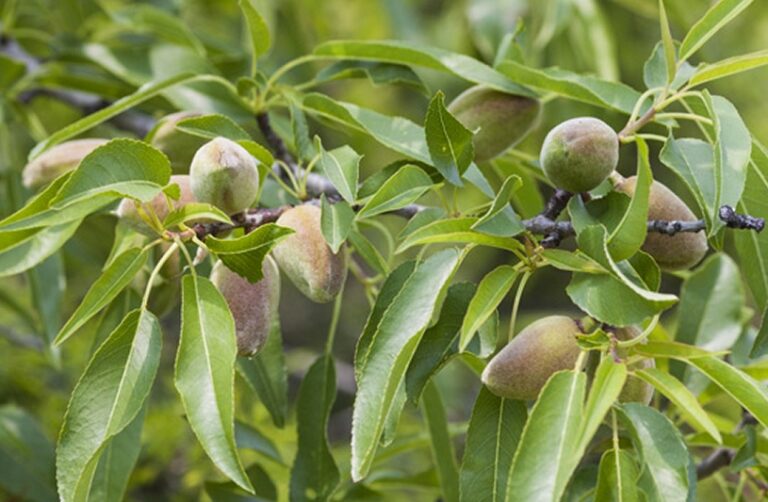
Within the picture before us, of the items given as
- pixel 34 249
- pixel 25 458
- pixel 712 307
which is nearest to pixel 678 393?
pixel 712 307

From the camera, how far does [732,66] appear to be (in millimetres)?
785

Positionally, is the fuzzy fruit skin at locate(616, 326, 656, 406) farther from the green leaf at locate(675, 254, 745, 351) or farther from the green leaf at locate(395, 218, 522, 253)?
the green leaf at locate(675, 254, 745, 351)

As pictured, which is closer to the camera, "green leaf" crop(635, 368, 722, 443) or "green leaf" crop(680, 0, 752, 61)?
"green leaf" crop(635, 368, 722, 443)

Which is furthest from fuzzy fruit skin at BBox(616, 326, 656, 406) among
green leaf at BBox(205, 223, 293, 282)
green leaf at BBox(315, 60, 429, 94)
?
green leaf at BBox(315, 60, 429, 94)

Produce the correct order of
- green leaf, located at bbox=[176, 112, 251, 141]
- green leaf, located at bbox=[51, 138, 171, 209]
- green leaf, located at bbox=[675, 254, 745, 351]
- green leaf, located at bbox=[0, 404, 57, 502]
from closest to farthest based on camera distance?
green leaf, located at bbox=[51, 138, 171, 209] → green leaf, located at bbox=[176, 112, 251, 141] → green leaf, located at bbox=[675, 254, 745, 351] → green leaf, located at bbox=[0, 404, 57, 502]

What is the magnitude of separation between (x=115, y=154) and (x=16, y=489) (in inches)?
26.0

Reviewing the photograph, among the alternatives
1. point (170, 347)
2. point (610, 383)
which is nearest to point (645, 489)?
point (610, 383)

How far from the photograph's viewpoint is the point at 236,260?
768mm

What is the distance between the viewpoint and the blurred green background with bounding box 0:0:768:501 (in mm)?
1364

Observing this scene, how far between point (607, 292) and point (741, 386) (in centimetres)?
10

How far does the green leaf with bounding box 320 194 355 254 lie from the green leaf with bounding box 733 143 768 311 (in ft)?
0.94

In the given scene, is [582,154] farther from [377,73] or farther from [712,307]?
[712,307]

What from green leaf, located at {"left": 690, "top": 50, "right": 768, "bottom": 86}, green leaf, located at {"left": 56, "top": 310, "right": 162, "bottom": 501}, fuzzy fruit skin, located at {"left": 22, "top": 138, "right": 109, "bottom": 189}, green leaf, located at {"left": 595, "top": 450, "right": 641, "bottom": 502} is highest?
green leaf, located at {"left": 690, "top": 50, "right": 768, "bottom": 86}

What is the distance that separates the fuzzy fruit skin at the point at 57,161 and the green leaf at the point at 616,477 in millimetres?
564
